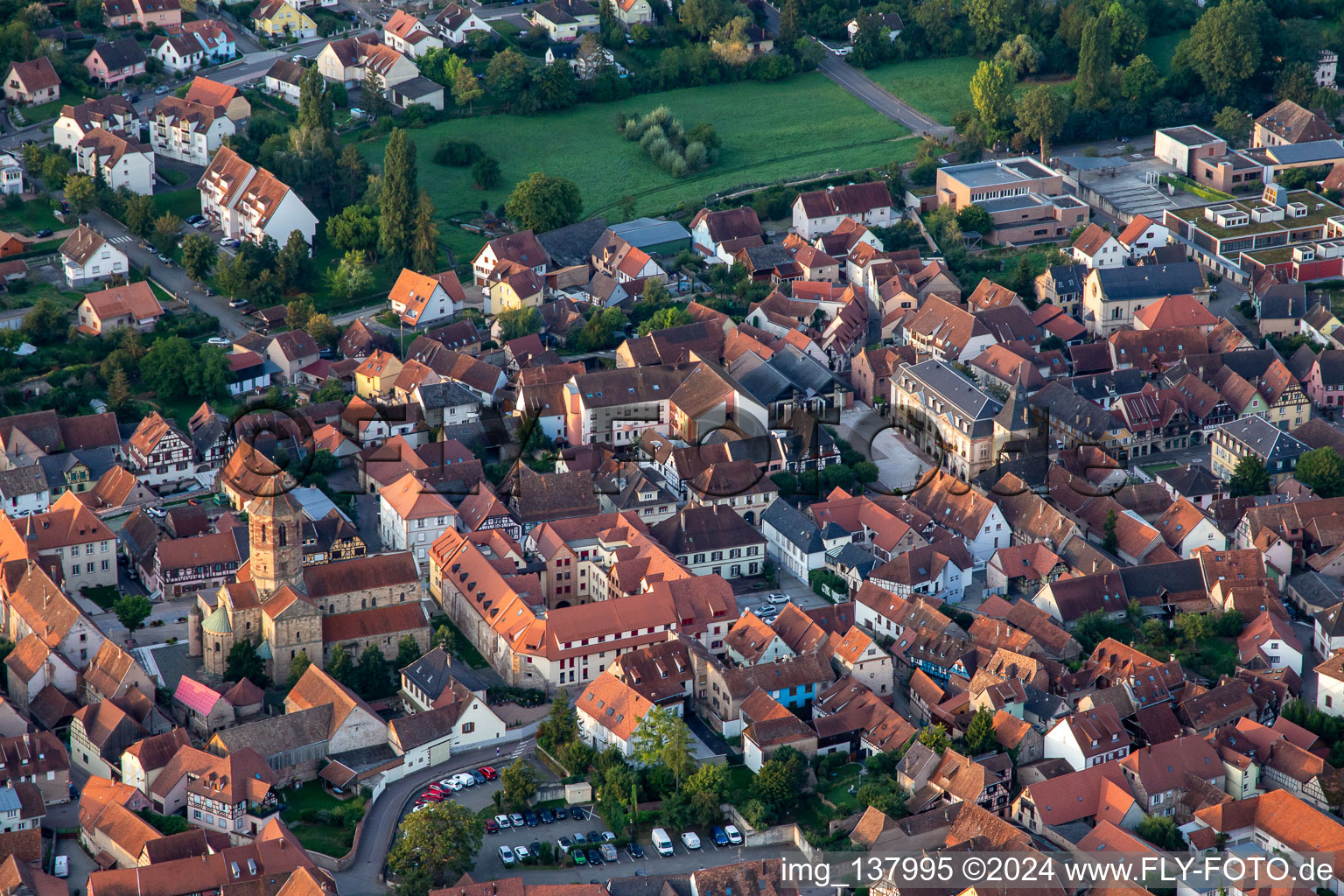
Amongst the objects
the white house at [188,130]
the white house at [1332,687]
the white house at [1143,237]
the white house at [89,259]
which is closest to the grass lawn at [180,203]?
the white house at [188,130]

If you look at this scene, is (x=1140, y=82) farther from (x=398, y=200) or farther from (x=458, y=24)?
(x=398, y=200)

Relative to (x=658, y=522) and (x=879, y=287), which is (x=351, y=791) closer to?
(x=658, y=522)

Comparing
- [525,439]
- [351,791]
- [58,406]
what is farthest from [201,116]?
[351,791]

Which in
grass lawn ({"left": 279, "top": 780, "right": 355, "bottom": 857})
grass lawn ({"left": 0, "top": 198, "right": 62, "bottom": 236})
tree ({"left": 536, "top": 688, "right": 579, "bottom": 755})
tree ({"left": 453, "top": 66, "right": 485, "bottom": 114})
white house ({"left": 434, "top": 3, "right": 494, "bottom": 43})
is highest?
white house ({"left": 434, "top": 3, "right": 494, "bottom": 43})

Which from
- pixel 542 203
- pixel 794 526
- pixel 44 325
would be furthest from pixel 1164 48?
pixel 44 325

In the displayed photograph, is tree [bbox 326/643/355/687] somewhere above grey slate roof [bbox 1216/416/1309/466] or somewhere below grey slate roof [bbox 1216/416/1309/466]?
above

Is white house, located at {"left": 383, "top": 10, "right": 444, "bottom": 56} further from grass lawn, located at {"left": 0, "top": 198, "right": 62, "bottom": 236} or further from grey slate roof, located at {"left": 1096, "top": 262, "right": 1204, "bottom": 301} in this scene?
grey slate roof, located at {"left": 1096, "top": 262, "right": 1204, "bottom": 301}

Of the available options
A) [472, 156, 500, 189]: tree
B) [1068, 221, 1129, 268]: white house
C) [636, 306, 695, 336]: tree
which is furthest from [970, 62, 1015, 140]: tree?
[636, 306, 695, 336]: tree
